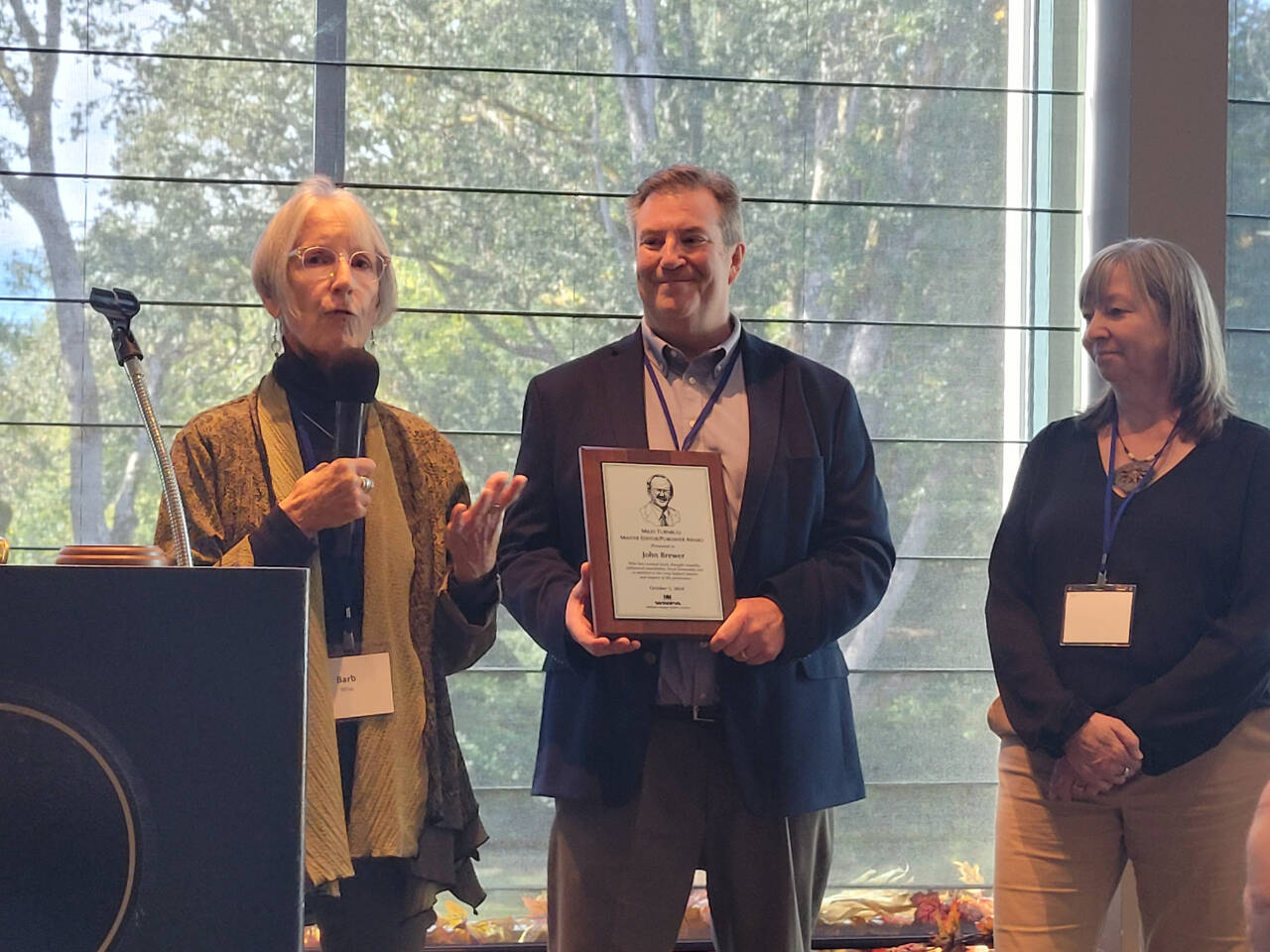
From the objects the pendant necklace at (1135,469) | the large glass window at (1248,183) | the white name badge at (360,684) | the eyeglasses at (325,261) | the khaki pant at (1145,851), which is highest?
the large glass window at (1248,183)

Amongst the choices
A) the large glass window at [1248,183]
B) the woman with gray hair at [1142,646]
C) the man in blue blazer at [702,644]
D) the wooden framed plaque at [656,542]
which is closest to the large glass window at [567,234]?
the large glass window at [1248,183]

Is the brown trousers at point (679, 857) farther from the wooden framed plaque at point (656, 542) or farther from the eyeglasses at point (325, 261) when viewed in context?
the eyeglasses at point (325, 261)

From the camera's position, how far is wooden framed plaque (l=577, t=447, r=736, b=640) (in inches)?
91.4

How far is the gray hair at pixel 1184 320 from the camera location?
2848 mm

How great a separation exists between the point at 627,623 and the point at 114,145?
97.7 inches

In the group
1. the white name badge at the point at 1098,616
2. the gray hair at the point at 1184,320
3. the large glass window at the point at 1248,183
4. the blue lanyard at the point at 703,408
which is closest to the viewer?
the blue lanyard at the point at 703,408

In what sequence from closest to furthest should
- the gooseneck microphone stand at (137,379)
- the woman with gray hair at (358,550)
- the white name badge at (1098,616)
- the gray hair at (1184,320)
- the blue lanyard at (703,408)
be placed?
1. the gooseneck microphone stand at (137,379)
2. the woman with gray hair at (358,550)
3. the blue lanyard at (703,408)
4. the white name badge at (1098,616)
5. the gray hair at (1184,320)

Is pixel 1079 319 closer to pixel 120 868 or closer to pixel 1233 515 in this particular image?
pixel 1233 515

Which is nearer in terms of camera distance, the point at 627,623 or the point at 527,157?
the point at 627,623

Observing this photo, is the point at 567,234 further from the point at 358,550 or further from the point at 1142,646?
the point at 1142,646

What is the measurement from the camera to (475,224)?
4.04 m

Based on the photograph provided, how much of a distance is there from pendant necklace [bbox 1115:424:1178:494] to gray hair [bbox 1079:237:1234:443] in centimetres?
6

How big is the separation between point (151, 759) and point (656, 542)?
1.38 m

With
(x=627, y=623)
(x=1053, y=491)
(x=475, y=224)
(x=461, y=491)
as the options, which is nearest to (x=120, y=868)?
(x=627, y=623)
